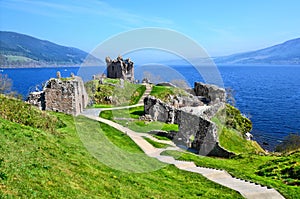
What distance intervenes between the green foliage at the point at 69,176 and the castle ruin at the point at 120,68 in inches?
2380

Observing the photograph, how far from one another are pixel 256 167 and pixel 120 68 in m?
58.7

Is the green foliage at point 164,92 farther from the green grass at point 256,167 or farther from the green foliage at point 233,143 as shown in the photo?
the green grass at point 256,167

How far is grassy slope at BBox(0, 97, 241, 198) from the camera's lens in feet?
42.6

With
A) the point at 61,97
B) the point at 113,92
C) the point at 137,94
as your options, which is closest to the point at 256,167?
the point at 61,97

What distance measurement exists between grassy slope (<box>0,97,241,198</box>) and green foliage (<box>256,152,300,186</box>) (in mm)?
6375

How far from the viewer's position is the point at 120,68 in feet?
279

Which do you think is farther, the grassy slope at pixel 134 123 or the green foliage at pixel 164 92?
the green foliage at pixel 164 92

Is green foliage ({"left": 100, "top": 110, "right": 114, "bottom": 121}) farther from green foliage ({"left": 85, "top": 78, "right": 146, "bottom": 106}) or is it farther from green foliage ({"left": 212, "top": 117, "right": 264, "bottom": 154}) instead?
green foliage ({"left": 212, "top": 117, "right": 264, "bottom": 154})

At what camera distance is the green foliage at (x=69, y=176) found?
1297 centimetres

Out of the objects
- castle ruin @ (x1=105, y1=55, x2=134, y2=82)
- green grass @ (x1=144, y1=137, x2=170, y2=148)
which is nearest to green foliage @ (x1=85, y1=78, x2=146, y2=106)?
castle ruin @ (x1=105, y1=55, x2=134, y2=82)

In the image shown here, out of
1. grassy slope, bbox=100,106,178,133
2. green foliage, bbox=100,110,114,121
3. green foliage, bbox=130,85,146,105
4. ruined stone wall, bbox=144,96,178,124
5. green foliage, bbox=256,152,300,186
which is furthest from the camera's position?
green foliage, bbox=130,85,146,105

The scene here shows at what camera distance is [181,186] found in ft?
71.4

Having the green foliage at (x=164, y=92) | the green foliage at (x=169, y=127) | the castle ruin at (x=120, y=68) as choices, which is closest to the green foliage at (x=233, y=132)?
the green foliage at (x=169, y=127)

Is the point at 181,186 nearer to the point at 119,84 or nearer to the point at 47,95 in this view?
the point at 47,95
